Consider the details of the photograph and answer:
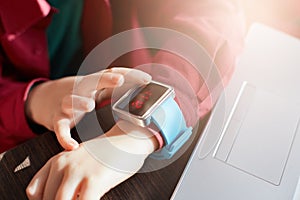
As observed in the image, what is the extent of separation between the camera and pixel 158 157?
421 millimetres

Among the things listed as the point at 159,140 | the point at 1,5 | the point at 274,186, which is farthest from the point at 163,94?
the point at 1,5

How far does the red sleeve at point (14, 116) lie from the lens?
1.54 ft

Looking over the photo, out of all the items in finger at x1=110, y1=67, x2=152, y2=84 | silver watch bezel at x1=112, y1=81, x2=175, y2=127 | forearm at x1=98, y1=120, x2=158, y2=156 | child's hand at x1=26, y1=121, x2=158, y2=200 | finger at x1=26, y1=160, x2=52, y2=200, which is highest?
finger at x1=110, y1=67, x2=152, y2=84

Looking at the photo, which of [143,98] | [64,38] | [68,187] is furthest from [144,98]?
[64,38]

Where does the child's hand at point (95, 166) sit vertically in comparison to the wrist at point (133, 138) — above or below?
below

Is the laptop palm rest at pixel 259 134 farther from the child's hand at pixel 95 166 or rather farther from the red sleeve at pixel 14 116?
the red sleeve at pixel 14 116

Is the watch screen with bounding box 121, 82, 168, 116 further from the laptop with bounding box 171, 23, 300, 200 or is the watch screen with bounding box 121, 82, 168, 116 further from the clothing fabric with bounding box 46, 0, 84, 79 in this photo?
the clothing fabric with bounding box 46, 0, 84, 79

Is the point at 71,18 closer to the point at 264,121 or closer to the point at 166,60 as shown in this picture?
the point at 166,60

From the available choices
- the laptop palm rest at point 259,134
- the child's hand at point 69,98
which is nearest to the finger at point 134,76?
the child's hand at point 69,98

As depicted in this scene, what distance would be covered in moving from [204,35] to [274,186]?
0.21m

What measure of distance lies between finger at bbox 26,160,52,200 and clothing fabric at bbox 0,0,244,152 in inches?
4.4

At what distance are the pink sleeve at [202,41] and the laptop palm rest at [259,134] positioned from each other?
0.04 meters

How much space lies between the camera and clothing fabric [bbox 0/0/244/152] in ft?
1.55

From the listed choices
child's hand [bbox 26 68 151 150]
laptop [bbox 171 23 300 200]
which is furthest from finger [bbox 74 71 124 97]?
laptop [bbox 171 23 300 200]
